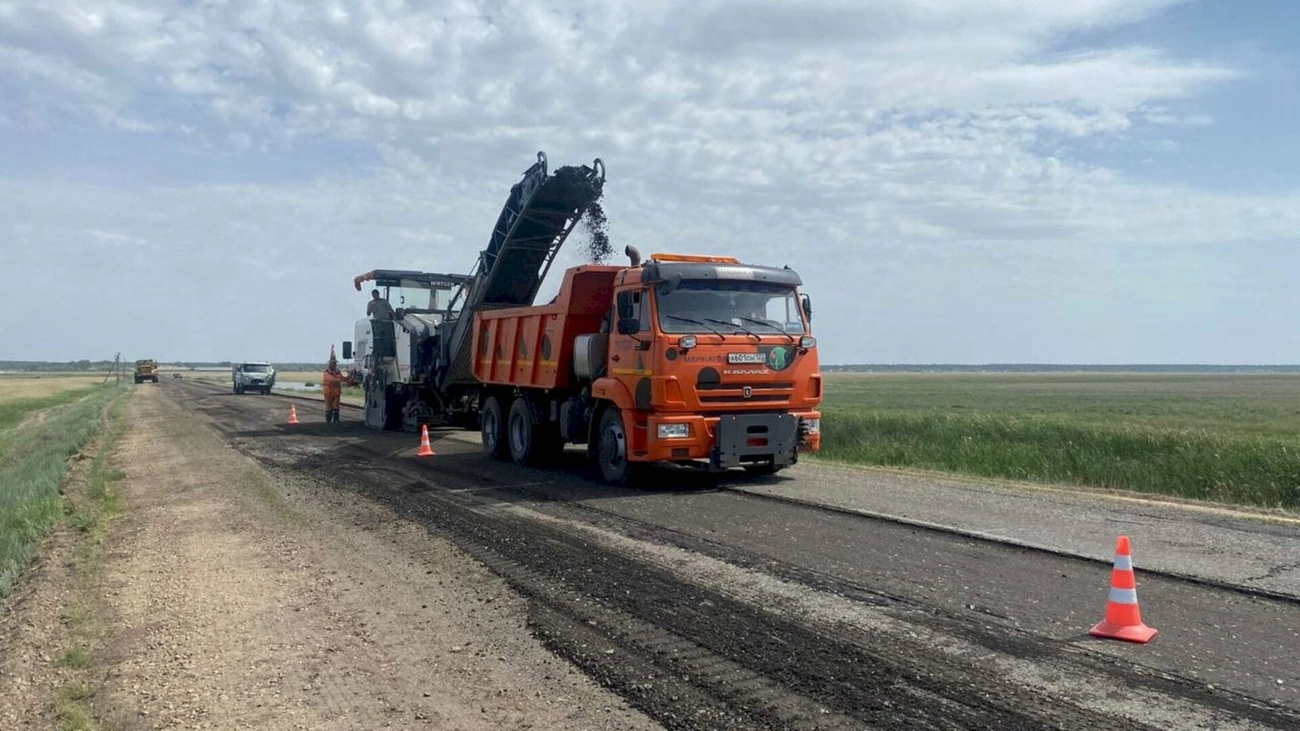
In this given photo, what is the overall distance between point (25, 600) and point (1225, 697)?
798cm

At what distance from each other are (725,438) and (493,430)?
5814 millimetres

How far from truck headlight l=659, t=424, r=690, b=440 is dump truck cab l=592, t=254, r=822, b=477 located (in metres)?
0.01

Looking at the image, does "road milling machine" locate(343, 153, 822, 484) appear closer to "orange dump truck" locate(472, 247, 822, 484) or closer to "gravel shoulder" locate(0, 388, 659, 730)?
"orange dump truck" locate(472, 247, 822, 484)

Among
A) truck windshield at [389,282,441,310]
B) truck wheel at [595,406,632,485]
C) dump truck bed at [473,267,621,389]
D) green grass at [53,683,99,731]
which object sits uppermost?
truck windshield at [389,282,441,310]

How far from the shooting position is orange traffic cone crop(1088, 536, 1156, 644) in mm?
5891

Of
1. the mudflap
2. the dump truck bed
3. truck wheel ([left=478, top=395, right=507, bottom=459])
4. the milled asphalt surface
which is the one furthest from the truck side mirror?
truck wheel ([left=478, top=395, right=507, bottom=459])

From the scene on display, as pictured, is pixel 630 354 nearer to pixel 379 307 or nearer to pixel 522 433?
pixel 522 433

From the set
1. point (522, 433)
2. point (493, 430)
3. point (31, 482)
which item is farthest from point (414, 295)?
point (31, 482)

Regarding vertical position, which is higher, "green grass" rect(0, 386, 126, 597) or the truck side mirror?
the truck side mirror

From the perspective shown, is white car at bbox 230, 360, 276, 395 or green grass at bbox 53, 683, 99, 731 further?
white car at bbox 230, 360, 276, 395

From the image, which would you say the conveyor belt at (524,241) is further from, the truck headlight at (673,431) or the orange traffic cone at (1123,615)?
the orange traffic cone at (1123,615)

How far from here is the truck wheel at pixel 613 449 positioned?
12812mm

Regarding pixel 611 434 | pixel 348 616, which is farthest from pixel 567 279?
pixel 348 616

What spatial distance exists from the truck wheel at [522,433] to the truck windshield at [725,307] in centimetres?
393
